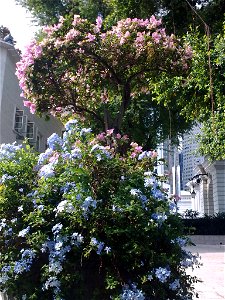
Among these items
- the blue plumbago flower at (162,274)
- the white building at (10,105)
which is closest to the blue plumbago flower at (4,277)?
the blue plumbago flower at (162,274)

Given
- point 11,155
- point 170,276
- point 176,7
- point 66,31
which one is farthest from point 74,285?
point 176,7

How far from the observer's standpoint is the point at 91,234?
11.2ft

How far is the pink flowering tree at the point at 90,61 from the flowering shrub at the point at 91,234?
316cm

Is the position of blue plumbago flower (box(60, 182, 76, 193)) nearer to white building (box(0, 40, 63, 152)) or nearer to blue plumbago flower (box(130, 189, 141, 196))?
blue plumbago flower (box(130, 189, 141, 196))

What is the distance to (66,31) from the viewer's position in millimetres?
6934

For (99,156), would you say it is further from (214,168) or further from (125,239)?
(214,168)

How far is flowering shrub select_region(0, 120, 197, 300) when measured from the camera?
332 centimetres

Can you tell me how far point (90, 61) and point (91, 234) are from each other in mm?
4306

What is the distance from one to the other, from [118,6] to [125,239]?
398 inches

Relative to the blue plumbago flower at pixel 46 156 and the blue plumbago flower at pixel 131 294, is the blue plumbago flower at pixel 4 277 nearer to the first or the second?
the blue plumbago flower at pixel 131 294

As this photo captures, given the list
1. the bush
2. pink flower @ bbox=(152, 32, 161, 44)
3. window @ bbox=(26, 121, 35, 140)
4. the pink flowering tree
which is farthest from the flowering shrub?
window @ bbox=(26, 121, 35, 140)

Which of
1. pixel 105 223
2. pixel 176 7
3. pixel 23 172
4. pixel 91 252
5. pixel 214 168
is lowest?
pixel 91 252

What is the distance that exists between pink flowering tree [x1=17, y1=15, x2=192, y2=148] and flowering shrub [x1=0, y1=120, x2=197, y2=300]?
3161 mm

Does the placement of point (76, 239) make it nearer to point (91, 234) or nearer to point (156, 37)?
point (91, 234)
